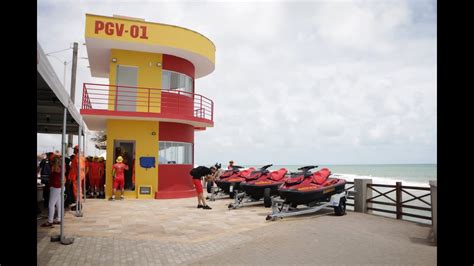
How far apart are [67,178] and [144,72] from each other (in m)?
7.14

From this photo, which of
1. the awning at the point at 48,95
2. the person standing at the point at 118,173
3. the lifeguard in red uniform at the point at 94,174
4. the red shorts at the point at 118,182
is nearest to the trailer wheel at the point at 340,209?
the awning at the point at 48,95

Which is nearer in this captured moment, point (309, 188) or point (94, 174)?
point (309, 188)

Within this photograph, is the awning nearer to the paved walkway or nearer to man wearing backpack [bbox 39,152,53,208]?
man wearing backpack [bbox 39,152,53,208]

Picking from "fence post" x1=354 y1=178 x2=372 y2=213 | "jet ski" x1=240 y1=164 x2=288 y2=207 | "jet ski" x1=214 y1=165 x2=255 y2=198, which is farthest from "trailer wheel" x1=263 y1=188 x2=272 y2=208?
"fence post" x1=354 y1=178 x2=372 y2=213

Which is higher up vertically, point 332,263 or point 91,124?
point 91,124

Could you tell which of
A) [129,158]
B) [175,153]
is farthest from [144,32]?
[129,158]

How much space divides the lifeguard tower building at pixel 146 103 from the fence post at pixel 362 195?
25.8 feet

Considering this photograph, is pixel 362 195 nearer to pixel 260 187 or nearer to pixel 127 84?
pixel 260 187

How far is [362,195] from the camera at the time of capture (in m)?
11.8

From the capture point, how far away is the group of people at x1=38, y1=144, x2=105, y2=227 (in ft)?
27.9

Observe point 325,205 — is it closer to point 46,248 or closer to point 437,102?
point 46,248
